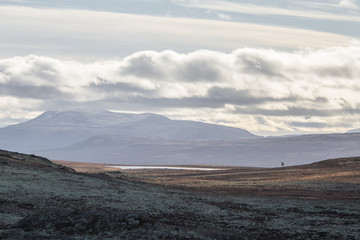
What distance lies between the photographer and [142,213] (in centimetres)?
4838

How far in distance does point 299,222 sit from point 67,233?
2251cm

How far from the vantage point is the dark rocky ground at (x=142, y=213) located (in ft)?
107

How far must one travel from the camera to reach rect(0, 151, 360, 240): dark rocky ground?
107 feet

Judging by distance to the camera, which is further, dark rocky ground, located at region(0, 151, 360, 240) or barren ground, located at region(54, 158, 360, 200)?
barren ground, located at region(54, 158, 360, 200)

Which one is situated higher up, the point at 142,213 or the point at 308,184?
the point at 308,184

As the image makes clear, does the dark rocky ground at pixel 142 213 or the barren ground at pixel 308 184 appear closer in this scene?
the dark rocky ground at pixel 142 213

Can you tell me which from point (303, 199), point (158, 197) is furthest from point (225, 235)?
point (303, 199)

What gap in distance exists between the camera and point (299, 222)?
156 feet

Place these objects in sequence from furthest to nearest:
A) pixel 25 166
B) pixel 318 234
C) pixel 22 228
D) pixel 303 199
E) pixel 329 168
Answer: pixel 329 168 < pixel 25 166 < pixel 303 199 < pixel 318 234 < pixel 22 228

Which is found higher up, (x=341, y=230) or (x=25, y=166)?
(x=25, y=166)

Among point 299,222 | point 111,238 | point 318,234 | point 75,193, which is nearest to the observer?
point 111,238

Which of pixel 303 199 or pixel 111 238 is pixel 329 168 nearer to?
pixel 303 199

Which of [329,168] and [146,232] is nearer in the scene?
[146,232]

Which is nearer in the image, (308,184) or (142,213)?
(142,213)
